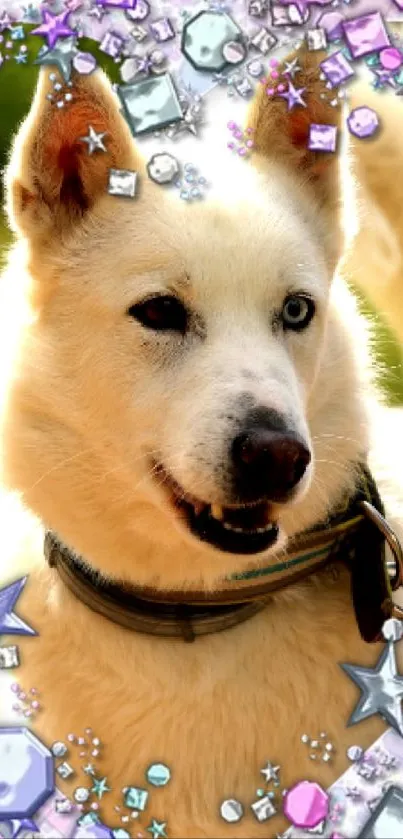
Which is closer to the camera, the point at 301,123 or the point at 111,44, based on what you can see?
the point at 111,44

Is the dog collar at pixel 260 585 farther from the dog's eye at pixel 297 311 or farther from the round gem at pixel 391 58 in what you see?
the round gem at pixel 391 58

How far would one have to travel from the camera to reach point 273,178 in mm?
1911

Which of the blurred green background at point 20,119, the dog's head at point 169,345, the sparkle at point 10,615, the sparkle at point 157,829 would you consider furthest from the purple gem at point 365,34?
the sparkle at point 157,829

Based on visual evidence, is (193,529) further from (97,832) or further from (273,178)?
(273,178)

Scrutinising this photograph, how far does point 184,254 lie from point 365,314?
23.2 inches

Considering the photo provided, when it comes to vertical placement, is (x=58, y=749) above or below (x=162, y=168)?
below

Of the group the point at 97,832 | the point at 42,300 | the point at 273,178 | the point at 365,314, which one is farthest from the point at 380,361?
the point at 97,832

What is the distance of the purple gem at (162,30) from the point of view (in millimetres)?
1753

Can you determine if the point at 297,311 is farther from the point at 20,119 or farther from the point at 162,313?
the point at 20,119

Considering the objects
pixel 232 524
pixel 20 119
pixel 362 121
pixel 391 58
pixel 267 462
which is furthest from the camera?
pixel 20 119

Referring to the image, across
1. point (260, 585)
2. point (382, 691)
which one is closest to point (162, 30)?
point (260, 585)

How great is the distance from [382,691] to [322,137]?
103 centimetres

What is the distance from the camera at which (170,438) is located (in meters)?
1.66

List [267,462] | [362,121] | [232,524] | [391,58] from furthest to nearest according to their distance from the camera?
[362,121], [391,58], [232,524], [267,462]
